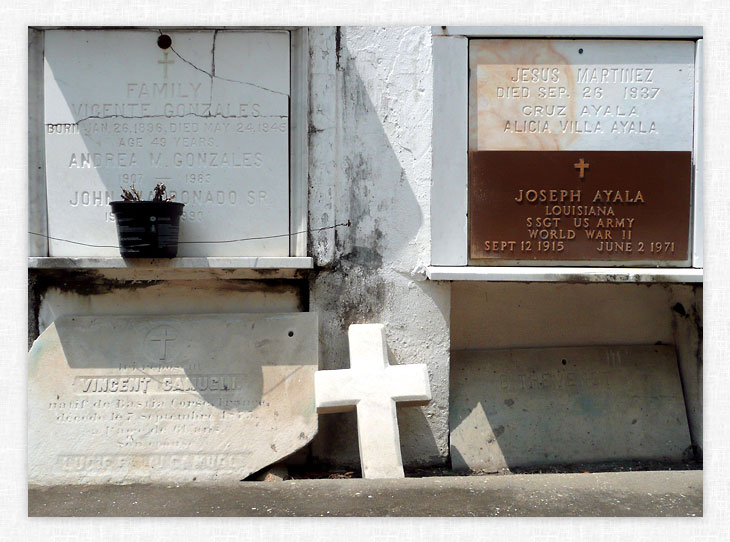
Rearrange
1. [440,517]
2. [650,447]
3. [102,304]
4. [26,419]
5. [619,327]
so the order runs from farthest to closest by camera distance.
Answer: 1. [619,327]
2. [650,447]
3. [102,304]
4. [26,419]
5. [440,517]

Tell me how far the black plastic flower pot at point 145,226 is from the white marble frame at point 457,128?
163cm

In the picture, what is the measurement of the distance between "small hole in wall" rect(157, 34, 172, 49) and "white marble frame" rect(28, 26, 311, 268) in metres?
0.39

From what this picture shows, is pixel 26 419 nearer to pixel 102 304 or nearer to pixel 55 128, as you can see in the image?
pixel 102 304

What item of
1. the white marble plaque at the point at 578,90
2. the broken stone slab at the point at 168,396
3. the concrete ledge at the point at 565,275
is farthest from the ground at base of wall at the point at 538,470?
the white marble plaque at the point at 578,90

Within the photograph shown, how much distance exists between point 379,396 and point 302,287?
87 cm

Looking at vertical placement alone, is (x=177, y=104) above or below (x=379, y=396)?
above

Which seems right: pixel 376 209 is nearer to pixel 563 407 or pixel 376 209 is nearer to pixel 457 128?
pixel 457 128

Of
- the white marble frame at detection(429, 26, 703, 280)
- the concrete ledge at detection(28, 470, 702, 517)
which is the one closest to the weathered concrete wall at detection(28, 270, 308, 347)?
the white marble frame at detection(429, 26, 703, 280)

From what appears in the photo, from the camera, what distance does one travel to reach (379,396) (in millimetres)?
4273

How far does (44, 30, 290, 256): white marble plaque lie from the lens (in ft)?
14.5

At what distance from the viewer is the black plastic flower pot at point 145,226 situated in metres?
4.07

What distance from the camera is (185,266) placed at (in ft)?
14.1

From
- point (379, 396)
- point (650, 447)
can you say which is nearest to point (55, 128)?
point (379, 396)

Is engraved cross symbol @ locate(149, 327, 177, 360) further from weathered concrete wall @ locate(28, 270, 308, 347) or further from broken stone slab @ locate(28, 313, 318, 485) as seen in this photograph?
weathered concrete wall @ locate(28, 270, 308, 347)
